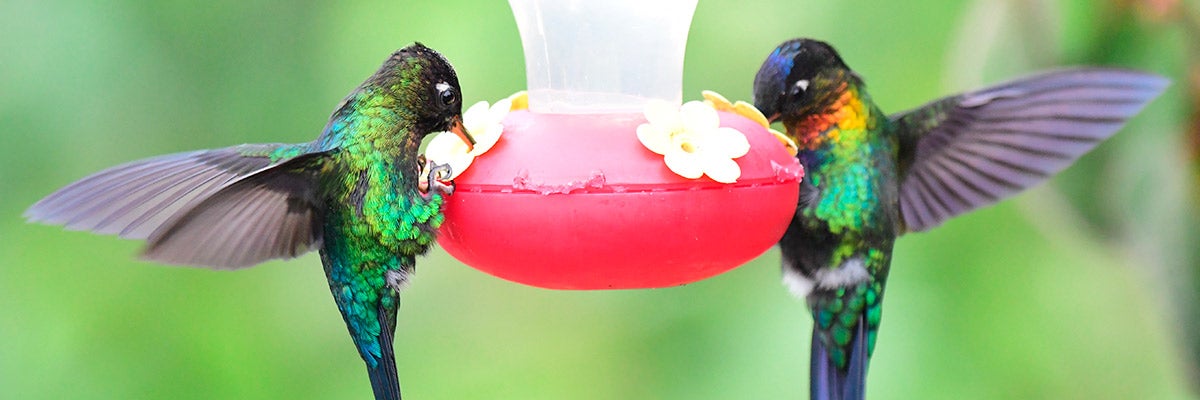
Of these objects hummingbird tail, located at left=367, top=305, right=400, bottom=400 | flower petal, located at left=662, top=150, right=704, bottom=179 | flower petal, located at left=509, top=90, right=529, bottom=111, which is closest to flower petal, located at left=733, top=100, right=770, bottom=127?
flower petal, located at left=662, top=150, right=704, bottom=179

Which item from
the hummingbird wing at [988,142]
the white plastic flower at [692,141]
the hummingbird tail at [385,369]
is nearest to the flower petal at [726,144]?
the white plastic flower at [692,141]

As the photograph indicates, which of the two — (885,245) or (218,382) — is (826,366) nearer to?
(885,245)

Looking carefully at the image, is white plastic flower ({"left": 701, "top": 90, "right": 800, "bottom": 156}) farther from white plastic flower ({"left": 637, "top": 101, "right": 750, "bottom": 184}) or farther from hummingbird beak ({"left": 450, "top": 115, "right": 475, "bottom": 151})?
hummingbird beak ({"left": 450, "top": 115, "right": 475, "bottom": 151})

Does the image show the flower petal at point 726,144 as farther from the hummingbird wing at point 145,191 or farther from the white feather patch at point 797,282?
the hummingbird wing at point 145,191

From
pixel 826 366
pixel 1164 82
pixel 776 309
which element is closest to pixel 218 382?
pixel 776 309

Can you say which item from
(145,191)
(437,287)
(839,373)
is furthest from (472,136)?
(437,287)

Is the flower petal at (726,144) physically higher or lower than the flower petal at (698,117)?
lower
